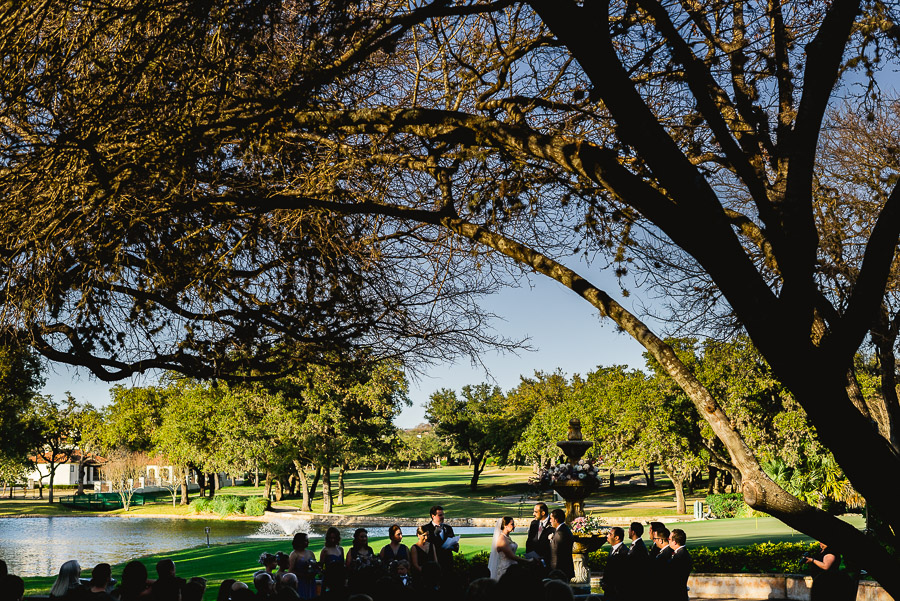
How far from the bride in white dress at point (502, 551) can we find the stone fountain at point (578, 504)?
3.41 m

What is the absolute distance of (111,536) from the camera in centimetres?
3688

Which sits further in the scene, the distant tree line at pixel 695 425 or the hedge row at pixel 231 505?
the hedge row at pixel 231 505

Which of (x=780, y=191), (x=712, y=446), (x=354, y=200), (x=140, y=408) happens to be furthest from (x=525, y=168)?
(x=140, y=408)

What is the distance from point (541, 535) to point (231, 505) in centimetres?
4094

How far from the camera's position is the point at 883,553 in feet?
10.3

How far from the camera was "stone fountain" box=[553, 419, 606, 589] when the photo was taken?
41.9ft

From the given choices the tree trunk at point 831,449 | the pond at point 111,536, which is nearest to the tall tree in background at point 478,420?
the pond at point 111,536

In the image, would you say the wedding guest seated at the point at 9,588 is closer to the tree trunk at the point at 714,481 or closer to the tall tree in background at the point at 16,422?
the tall tree in background at the point at 16,422

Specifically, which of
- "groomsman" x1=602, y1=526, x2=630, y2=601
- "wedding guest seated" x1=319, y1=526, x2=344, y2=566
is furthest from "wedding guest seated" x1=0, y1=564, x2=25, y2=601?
"groomsman" x1=602, y1=526, x2=630, y2=601

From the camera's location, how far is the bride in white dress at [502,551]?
9328mm

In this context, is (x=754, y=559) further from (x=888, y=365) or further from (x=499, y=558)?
(x=499, y=558)

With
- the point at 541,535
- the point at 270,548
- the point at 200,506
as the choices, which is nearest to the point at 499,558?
the point at 541,535

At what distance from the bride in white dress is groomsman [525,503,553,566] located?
0.45 meters

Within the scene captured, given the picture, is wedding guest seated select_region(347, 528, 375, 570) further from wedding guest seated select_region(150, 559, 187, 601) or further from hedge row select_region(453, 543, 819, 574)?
hedge row select_region(453, 543, 819, 574)
